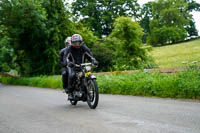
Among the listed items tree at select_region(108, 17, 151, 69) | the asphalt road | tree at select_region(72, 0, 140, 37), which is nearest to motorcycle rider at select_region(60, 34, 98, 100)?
the asphalt road

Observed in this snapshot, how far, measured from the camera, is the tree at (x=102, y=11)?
5631 cm

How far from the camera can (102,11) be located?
5734 centimetres

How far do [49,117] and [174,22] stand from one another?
66.5 meters

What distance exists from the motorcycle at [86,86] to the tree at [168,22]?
57812 millimetres

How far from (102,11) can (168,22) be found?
20.1 m

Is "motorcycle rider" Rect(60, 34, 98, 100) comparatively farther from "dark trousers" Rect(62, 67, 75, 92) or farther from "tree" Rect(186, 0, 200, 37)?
"tree" Rect(186, 0, 200, 37)

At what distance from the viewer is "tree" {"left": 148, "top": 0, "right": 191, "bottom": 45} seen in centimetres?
6475

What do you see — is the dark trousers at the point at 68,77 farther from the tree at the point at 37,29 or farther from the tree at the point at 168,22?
the tree at the point at 168,22

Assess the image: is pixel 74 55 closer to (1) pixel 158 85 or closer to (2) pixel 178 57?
(1) pixel 158 85

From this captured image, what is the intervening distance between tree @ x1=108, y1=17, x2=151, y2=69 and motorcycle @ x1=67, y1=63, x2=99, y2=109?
537 inches

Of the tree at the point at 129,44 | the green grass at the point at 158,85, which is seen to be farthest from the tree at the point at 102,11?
the green grass at the point at 158,85

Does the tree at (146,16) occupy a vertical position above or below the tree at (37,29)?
above

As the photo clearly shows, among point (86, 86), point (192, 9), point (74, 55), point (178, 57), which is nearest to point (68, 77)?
point (74, 55)

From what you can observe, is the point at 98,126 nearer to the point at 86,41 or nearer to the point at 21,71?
the point at 86,41
